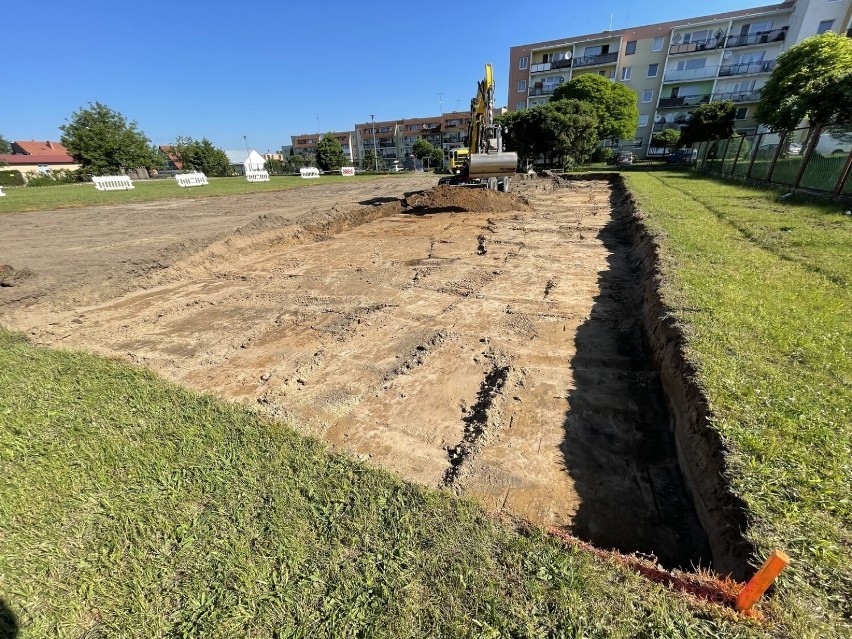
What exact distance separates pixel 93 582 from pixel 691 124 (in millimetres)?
39177

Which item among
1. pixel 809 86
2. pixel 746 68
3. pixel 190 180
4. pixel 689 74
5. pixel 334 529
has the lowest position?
pixel 334 529

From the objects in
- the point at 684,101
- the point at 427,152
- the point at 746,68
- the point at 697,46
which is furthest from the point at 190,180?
the point at 746,68

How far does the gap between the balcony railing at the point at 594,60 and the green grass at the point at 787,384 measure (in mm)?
46503

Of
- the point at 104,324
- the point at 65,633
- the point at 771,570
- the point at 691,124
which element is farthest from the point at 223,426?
the point at 691,124

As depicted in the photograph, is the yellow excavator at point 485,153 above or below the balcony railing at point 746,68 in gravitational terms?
below

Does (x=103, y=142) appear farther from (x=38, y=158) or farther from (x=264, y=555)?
(x=264, y=555)

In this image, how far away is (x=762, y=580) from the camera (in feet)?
4.58

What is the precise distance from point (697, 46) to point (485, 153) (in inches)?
1578

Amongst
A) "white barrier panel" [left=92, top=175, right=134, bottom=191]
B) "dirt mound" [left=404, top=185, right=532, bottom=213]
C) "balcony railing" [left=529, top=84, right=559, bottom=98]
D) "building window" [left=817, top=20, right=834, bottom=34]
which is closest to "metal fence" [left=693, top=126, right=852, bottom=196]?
"dirt mound" [left=404, top=185, right=532, bottom=213]

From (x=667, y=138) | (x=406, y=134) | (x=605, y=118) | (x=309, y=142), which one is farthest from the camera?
(x=309, y=142)

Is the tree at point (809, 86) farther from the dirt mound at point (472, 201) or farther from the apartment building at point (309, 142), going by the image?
the apartment building at point (309, 142)

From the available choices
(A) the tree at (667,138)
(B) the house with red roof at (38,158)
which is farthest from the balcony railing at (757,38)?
(B) the house with red roof at (38,158)

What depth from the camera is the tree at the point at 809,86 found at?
14.2m

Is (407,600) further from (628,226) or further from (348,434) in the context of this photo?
(628,226)
